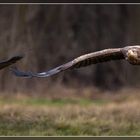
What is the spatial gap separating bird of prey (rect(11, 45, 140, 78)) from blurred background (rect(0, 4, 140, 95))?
6.97 meters

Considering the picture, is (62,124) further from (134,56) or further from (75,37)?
(75,37)

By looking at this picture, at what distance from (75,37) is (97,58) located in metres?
10.7

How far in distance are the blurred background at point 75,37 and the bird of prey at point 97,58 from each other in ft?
22.9

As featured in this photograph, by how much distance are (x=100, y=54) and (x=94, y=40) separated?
36.0ft

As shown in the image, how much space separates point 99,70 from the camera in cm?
1906

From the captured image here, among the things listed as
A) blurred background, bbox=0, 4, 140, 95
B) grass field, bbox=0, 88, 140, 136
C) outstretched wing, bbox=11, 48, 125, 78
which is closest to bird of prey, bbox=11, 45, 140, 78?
outstretched wing, bbox=11, 48, 125, 78

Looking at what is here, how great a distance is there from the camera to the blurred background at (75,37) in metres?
14.9

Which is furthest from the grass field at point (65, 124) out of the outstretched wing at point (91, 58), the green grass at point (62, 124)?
the outstretched wing at point (91, 58)

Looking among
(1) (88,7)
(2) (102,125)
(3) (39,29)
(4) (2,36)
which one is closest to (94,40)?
(1) (88,7)

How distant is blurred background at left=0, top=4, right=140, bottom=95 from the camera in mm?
14875

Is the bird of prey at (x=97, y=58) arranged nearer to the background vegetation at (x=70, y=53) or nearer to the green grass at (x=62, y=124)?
the green grass at (x=62, y=124)

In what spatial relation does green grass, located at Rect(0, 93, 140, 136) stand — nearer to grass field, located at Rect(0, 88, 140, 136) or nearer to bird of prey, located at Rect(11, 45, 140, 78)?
grass field, located at Rect(0, 88, 140, 136)

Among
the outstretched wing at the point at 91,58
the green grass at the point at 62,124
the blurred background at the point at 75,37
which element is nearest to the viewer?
the outstretched wing at the point at 91,58

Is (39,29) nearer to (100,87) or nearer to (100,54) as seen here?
(100,87)
